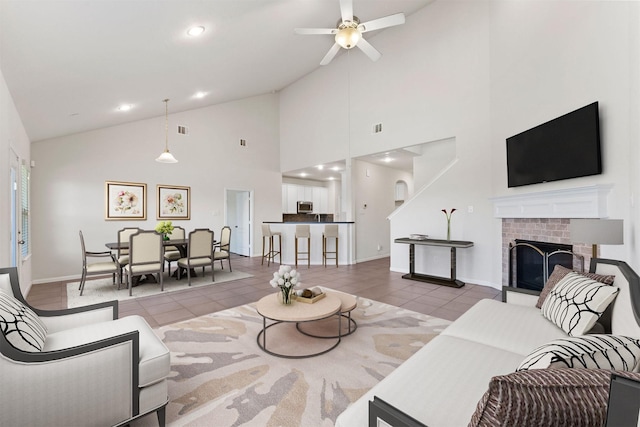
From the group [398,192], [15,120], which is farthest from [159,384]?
[398,192]

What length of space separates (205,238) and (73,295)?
202 cm

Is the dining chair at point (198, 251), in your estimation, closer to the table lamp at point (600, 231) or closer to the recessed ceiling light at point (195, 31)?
the recessed ceiling light at point (195, 31)

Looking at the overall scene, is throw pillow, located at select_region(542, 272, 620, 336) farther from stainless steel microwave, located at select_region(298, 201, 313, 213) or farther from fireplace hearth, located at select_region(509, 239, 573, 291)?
stainless steel microwave, located at select_region(298, 201, 313, 213)

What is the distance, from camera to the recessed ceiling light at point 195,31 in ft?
10.5

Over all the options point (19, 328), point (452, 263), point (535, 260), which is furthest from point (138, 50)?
point (535, 260)

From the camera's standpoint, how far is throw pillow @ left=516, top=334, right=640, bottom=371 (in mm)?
824

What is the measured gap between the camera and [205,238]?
198 inches

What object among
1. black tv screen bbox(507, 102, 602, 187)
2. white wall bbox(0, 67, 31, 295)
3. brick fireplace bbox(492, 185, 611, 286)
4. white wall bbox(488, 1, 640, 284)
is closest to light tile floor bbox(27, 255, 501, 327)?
brick fireplace bbox(492, 185, 611, 286)

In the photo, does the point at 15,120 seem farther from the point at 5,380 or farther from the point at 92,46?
the point at 5,380

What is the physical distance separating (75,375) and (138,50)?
3.27 m

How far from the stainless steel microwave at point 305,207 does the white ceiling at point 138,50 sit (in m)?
4.64

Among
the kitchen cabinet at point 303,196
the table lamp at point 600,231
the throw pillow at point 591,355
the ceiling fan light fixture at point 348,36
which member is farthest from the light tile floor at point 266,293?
the kitchen cabinet at point 303,196

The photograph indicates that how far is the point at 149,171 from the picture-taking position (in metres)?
6.29

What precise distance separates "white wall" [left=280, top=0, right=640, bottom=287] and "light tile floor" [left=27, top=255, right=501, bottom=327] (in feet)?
2.87
